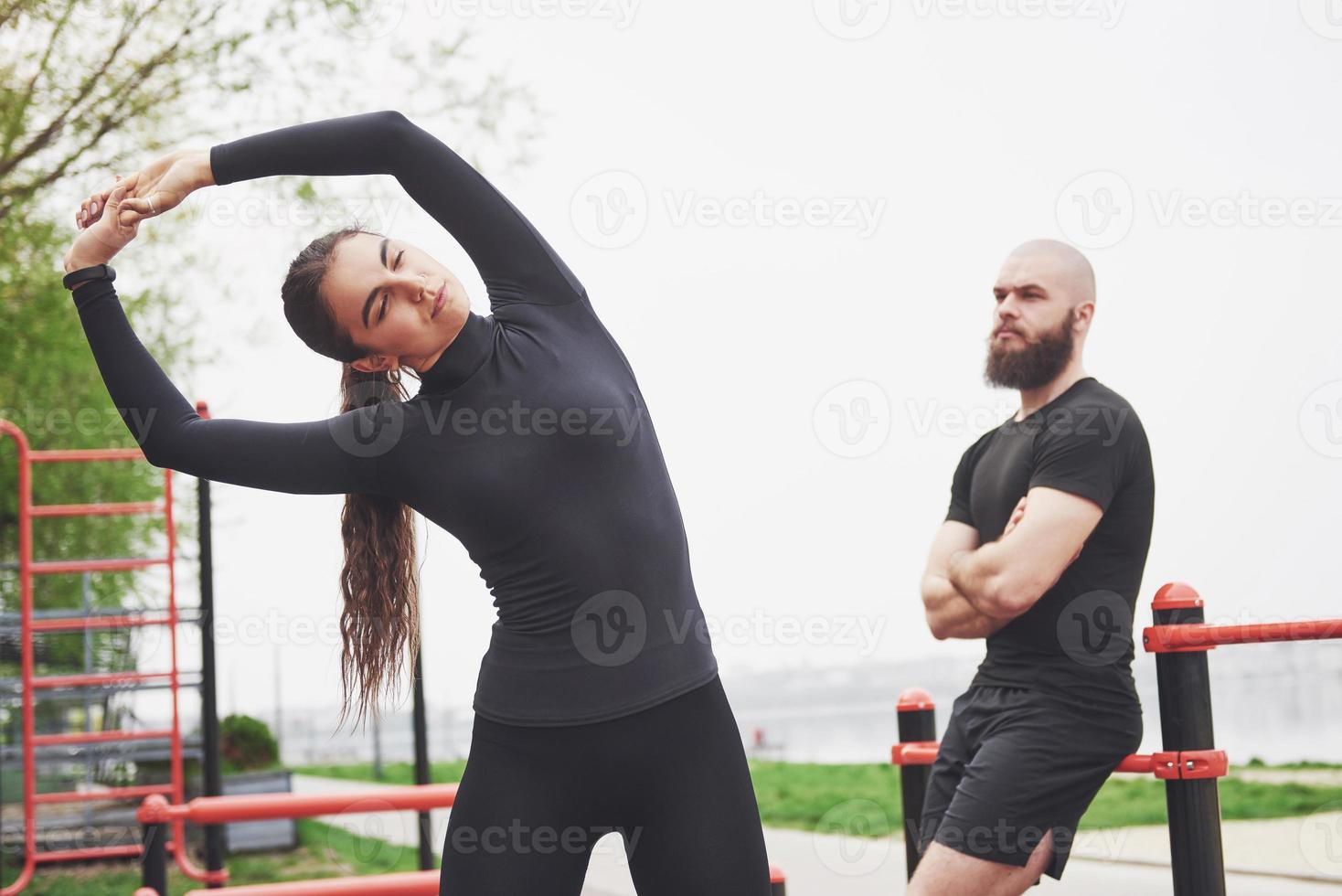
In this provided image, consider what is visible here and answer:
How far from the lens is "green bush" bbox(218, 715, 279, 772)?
11.3 metres

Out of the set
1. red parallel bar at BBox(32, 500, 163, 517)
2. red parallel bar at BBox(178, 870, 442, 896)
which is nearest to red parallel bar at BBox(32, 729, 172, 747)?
red parallel bar at BBox(32, 500, 163, 517)

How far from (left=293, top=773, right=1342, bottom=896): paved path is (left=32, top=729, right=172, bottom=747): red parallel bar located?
126 cm

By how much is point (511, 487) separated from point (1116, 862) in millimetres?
5388

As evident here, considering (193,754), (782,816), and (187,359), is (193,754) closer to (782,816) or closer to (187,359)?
(187,359)

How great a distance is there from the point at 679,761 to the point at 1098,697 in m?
1.12

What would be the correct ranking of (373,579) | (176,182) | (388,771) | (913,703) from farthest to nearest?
(388,771), (913,703), (373,579), (176,182)

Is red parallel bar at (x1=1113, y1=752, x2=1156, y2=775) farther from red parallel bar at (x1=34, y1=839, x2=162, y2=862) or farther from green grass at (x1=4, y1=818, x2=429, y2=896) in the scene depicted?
red parallel bar at (x1=34, y1=839, x2=162, y2=862)

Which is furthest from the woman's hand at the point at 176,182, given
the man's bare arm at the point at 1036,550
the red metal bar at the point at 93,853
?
the red metal bar at the point at 93,853

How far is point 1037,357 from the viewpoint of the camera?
8.96 ft

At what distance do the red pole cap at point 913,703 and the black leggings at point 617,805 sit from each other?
5.51ft

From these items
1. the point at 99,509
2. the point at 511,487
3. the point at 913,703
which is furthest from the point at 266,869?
the point at 511,487

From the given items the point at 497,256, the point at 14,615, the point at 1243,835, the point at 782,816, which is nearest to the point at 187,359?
the point at 14,615

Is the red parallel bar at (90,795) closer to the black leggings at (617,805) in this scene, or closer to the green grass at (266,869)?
the green grass at (266,869)

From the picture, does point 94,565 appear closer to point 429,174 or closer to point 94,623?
point 94,623
